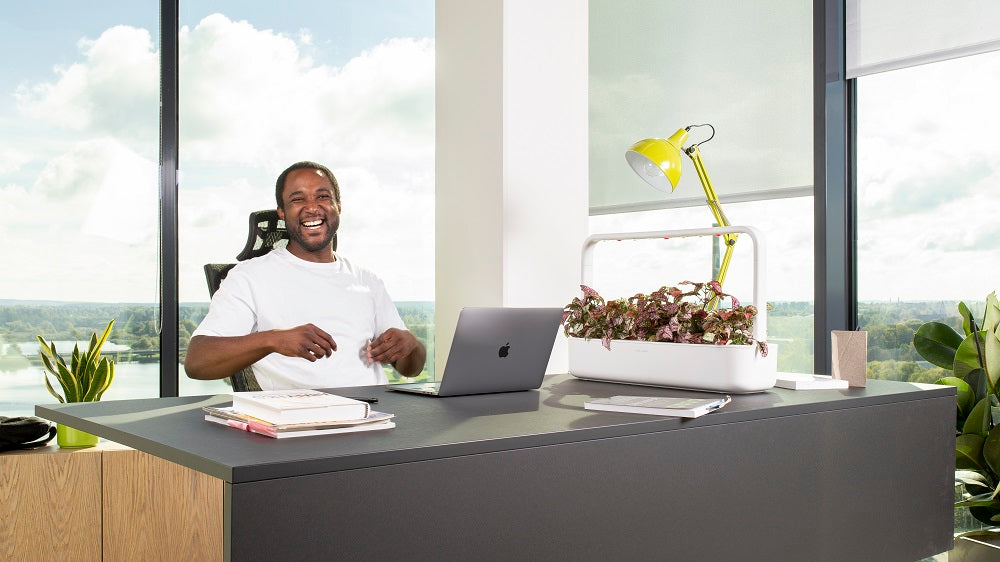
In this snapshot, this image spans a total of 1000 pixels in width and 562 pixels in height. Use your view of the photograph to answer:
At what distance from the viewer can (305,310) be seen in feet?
9.03

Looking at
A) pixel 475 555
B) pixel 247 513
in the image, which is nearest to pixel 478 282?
pixel 475 555

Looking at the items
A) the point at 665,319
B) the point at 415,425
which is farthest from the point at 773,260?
the point at 415,425

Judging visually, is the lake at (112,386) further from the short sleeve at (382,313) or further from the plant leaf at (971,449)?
the plant leaf at (971,449)

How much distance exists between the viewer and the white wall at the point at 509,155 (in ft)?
11.0

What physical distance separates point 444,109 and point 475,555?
2.47 m

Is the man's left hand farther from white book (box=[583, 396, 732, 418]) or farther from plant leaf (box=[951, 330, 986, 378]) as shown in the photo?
plant leaf (box=[951, 330, 986, 378])

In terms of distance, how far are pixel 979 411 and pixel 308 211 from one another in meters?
2.24

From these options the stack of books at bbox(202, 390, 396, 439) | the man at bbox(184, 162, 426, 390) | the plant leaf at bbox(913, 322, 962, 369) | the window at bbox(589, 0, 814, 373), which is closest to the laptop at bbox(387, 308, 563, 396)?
the stack of books at bbox(202, 390, 396, 439)

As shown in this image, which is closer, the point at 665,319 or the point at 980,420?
the point at 665,319

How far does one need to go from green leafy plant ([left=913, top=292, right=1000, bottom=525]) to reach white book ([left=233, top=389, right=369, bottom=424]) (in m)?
2.28

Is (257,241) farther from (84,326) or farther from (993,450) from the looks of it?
(993,450)

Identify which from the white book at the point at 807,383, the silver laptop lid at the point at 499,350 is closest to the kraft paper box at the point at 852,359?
the white book at the point at 807,383

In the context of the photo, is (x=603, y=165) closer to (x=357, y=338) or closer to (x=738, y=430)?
(x=357, y=338)

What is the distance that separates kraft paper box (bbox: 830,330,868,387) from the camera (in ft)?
7.16
